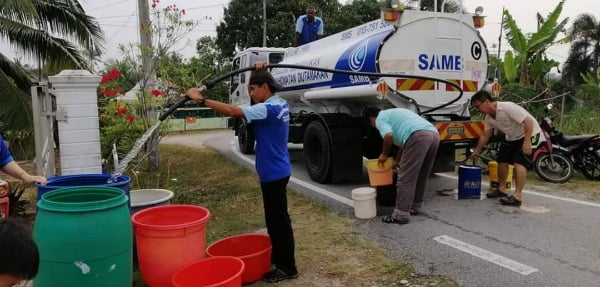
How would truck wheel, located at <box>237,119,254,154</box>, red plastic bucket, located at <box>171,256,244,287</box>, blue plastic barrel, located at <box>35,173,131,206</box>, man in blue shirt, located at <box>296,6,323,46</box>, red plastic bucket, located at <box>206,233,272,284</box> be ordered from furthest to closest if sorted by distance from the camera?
truck wheel, located at <box>237,119,254,154</box> < man in blue shirt, located at <box>296,6,323,46</box> < red plastic bucket, located at <box>206,233,272,284</box> < blue plastic barrel, located at <box>35,173,131,206</box> < red plastic bucket, located at <box>171,256,244,287</box>

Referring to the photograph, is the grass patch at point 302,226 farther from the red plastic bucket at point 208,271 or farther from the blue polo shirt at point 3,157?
the blue polo shirt at point 3,157

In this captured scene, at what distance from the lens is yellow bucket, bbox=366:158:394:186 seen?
217 inches

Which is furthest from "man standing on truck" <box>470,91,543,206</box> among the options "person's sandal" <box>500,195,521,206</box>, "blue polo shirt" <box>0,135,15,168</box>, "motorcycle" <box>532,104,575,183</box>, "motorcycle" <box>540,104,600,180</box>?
"blue polo shirt" <box>0,135,15,168</box>

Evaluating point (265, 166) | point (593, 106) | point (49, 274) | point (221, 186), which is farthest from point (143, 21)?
point (593, 106)

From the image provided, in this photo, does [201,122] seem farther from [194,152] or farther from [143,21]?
[143,21]

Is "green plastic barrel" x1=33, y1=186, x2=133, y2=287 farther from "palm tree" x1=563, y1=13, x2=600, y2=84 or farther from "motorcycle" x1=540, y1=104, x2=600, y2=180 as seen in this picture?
"palm tree" x1=563, y1=13, x2=600, y2=84

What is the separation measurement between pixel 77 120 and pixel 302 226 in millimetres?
2793

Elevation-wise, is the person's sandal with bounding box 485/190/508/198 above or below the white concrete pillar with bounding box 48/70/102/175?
below

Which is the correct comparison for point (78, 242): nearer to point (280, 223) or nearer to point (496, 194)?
point (280, 223)

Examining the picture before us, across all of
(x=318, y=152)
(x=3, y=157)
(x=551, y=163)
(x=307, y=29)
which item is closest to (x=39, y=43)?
(x=307, y=29)

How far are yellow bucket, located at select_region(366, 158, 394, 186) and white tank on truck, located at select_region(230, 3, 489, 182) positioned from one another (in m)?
0.96

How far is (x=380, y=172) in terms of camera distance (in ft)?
18.1

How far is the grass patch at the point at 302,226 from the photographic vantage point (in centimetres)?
377

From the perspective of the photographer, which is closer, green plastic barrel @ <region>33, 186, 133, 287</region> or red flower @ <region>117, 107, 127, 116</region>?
green plastic barrel @ <region>33, 186, 133, 287</region>
